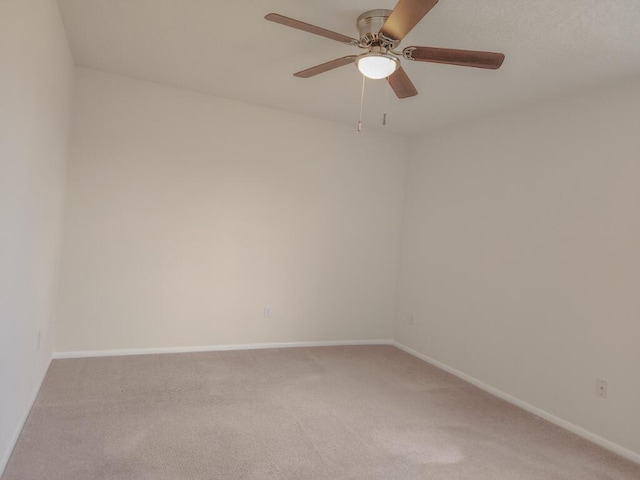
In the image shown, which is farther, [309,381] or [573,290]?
[309,381]

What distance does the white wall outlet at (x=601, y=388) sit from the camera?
2.76 metres

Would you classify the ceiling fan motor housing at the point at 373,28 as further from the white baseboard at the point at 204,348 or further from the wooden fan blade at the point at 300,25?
the white baseboard at the point at 204,348

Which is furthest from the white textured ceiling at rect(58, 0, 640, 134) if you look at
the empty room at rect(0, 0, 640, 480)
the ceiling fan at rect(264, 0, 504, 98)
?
the ceiling fan at rect(264, 0, 504, 98)

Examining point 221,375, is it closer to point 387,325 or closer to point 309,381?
point 309,381

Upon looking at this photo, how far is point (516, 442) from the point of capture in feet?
8.73

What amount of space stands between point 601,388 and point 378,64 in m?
2.47

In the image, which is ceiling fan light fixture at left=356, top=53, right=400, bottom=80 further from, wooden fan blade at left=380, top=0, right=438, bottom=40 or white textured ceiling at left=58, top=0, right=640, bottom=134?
white textured ceiling at left=58, top=0, right=640, bottom=134

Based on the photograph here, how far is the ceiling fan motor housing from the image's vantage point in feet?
6.78

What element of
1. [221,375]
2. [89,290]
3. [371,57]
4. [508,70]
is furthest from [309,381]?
[508,70]

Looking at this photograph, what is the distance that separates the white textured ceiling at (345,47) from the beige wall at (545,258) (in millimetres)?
304

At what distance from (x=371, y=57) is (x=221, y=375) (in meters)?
2.57

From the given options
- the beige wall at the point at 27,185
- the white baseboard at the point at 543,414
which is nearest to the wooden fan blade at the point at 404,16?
the beige wall at the point at 27,185

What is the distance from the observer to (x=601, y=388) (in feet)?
9.12

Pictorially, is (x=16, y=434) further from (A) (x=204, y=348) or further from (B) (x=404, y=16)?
(B) (x=404, y=16)
